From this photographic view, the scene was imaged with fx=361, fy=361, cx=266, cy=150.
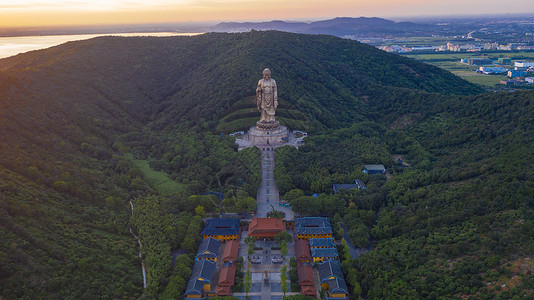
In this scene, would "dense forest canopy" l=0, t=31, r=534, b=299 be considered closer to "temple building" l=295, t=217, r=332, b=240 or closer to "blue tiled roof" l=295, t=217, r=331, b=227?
"blue tiled roof" l=295, t=217, r=331, b=227

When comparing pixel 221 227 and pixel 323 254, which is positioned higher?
pixel 221 227

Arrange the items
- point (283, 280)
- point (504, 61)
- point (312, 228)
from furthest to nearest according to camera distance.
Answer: point (504, 61)
point (312, 228)
point (283, 280)

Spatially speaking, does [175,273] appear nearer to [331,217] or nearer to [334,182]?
[331,217]

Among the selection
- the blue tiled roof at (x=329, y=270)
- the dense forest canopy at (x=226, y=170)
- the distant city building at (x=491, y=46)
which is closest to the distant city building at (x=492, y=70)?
the dense forest canopy at (x=226, y=170)

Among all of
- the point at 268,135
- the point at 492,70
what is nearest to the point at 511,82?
the point at 492,70

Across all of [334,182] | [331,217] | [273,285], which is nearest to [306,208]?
[331,217]

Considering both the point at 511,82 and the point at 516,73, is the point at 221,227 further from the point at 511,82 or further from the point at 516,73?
the point at 516,73
